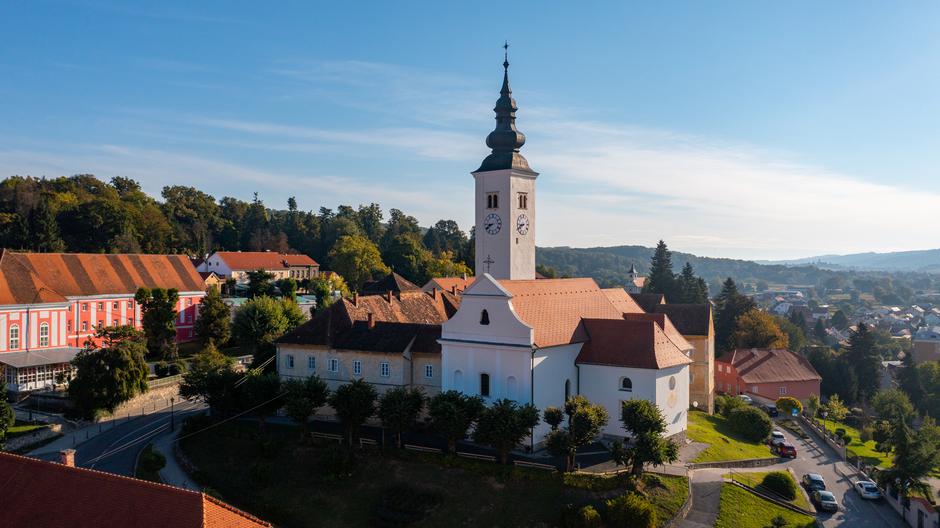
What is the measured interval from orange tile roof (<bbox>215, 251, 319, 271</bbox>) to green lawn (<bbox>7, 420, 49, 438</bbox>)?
57655 millimetres

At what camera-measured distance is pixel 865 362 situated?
8394 centimetres

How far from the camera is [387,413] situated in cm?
3544

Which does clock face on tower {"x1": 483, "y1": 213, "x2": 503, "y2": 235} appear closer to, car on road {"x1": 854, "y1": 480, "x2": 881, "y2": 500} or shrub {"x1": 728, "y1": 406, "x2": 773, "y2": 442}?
shrub {"x1": 728, "y1": 406, "x2": 773, "y2": 442}

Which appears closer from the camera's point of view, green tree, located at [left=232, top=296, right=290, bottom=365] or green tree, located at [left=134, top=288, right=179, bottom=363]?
green tree, located at [left=134, top=288, right=179, bottom=363]

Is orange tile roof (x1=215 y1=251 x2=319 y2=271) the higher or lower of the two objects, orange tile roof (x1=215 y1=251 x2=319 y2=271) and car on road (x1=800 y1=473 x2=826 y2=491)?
the higher

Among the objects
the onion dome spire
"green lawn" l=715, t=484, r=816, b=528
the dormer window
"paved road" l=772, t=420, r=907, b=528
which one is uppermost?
the onion dome spire

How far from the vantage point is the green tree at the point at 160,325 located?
186 feet

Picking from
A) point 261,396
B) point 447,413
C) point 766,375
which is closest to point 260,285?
point 261,396

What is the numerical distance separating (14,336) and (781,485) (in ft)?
172

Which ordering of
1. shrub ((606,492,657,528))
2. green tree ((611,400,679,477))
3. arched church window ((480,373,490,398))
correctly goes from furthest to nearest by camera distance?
arched church window ((480,373,490,398)) → green tree ((611,400,679,477)) → shrub ((606,492,657,528))

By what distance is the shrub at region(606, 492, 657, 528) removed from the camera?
28.2 meters

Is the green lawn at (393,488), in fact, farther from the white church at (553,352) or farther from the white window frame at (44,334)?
the white window frame at (44,334)

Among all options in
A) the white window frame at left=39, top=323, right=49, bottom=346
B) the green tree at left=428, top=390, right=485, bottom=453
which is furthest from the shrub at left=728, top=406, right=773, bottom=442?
the white window frame at left=39, top=323, right=49, bottom=346

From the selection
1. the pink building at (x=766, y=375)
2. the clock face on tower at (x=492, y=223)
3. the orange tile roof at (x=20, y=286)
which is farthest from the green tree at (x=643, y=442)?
the orange tile roof at (x=20, y=286)
